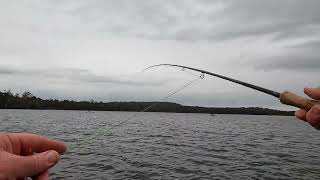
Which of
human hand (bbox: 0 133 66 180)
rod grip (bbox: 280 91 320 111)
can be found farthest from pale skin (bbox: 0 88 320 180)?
rod grip (bbox: 280 91 320 111)

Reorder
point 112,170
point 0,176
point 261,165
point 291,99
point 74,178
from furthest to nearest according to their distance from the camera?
point 261,165
point 112,170
point 74,178
point 291,99
point 0,176

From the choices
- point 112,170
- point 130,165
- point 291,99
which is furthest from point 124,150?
point 291,99

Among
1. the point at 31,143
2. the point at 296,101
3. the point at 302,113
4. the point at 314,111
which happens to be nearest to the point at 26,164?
the point at 31,143

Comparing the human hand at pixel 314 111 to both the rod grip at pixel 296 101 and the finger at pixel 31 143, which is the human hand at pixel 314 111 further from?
the finger at pixel 31 143

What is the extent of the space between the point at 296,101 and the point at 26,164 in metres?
2.70

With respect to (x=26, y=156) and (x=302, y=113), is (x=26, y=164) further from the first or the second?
(x=302, y=113)

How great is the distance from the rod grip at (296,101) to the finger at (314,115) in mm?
148

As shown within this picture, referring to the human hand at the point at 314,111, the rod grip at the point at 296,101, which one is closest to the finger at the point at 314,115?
the human hand at the point at 314,111

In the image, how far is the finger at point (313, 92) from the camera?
3347mm

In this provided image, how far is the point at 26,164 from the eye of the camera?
7.14 feet

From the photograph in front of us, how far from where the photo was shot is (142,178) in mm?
19469

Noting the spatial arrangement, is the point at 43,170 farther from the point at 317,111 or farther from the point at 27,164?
the point at 317,111

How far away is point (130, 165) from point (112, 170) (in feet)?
7.12

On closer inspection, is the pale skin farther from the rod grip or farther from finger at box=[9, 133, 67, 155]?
the rod grip
